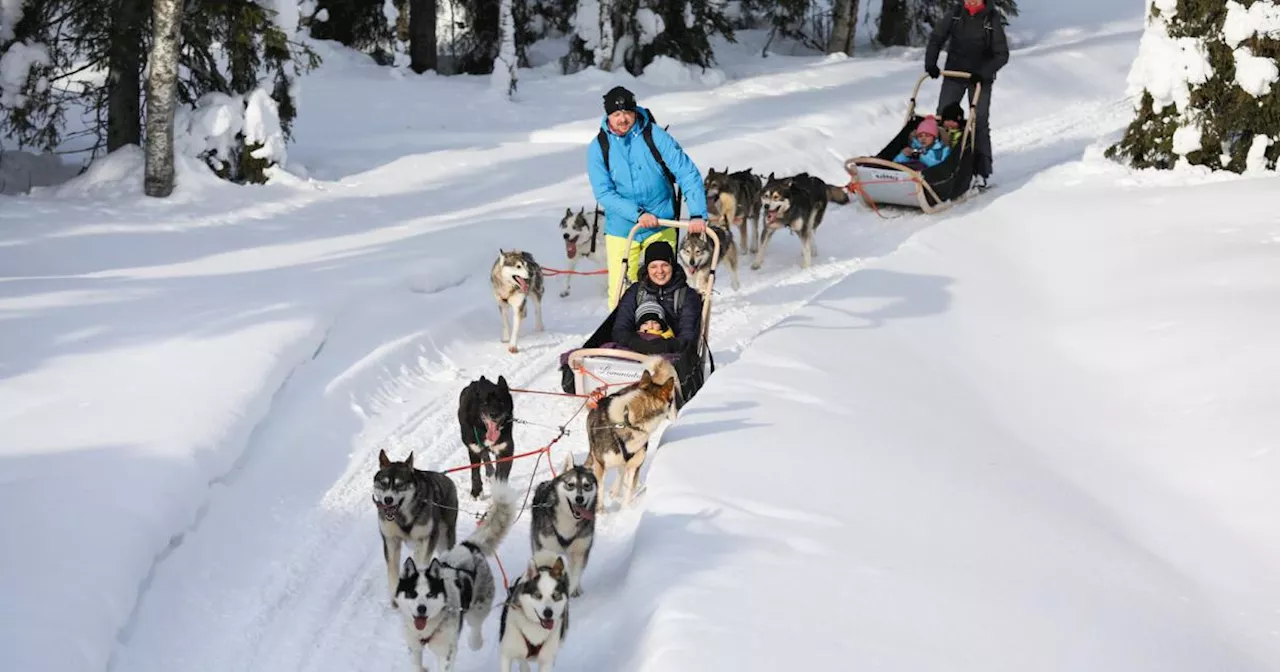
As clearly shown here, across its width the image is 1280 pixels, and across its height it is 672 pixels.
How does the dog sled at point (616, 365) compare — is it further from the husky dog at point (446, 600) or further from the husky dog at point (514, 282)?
the husky dog at point (446, 600)

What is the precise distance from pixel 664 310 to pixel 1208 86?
23.1 feet

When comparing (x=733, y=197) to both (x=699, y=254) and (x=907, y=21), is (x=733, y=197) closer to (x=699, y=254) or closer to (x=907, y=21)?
(x=699, y=254)

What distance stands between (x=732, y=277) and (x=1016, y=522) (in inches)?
193

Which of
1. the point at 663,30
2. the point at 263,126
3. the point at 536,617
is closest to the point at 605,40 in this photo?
the point at 663,30

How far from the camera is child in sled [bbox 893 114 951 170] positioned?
39.4 feet

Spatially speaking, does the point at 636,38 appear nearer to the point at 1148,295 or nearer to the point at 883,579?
the point at 1148,295

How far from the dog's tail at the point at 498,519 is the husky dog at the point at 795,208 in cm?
550

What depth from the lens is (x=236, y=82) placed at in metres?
12.3

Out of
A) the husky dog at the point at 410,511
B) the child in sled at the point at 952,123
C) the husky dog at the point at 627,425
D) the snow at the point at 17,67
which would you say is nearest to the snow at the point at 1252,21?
the child in sled at the point at 952,123

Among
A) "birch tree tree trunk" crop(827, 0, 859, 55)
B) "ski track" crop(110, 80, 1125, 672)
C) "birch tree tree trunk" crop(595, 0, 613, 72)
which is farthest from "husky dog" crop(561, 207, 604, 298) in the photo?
"birch tree tree trunk" crop(827, 0, 859, 55)

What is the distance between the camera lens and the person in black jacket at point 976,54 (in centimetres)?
1191

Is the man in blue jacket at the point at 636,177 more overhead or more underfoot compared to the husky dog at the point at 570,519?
more overhead

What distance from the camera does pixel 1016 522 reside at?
Result: 5.48 metres

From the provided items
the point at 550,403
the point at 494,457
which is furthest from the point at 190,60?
the point at 494,457
